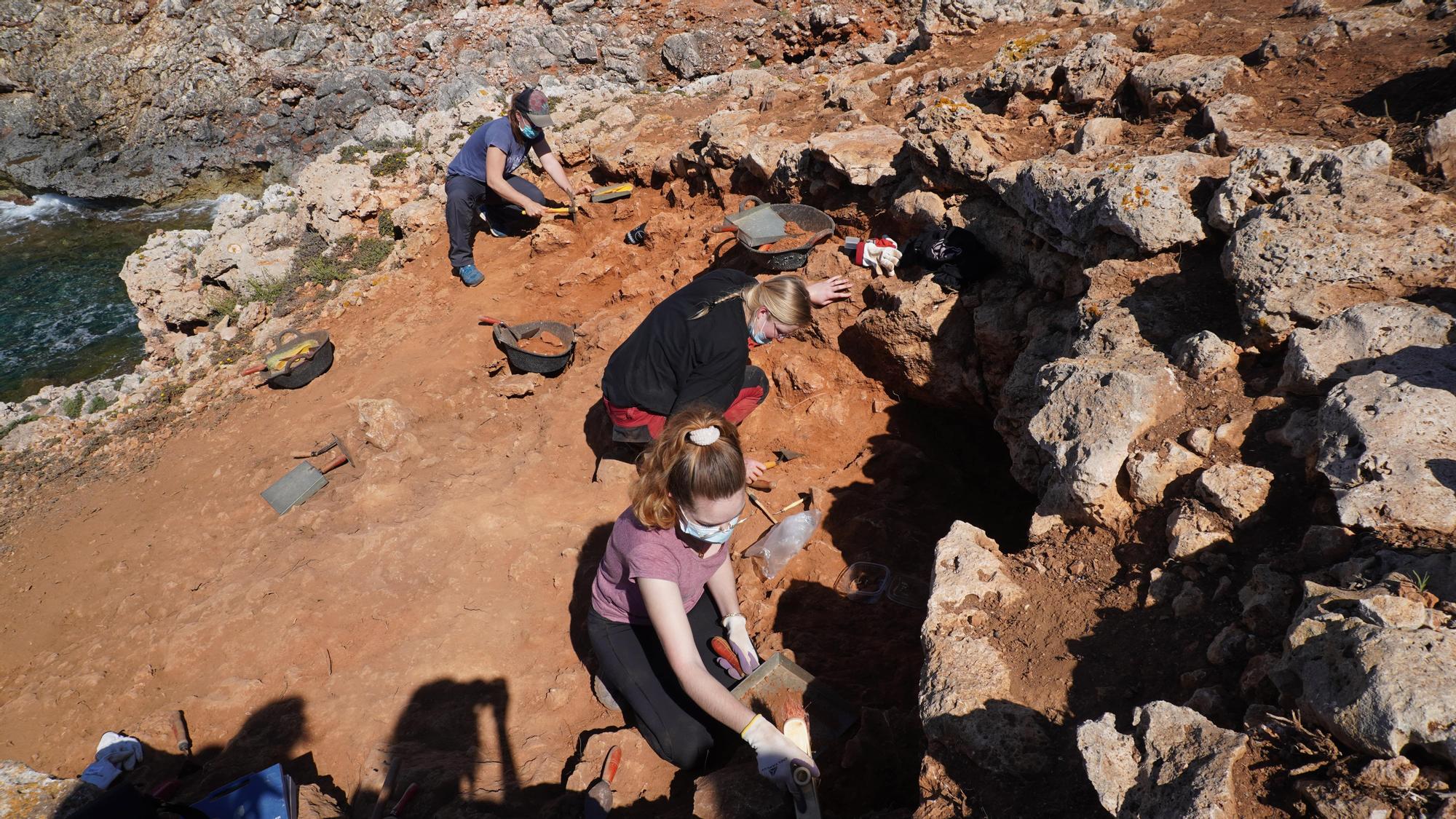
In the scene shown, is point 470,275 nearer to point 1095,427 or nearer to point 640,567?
point 640,567

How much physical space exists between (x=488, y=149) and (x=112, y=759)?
529cm

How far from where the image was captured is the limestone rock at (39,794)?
2.42 meters

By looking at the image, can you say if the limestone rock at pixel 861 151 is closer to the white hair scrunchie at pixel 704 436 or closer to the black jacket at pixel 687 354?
the black jacket at pixel 687 354

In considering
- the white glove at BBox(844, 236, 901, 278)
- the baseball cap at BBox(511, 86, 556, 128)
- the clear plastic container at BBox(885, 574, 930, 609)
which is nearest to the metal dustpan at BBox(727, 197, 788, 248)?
the white glove at BBox(844, 236, 901, 278)

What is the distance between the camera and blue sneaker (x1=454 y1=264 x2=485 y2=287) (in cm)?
695

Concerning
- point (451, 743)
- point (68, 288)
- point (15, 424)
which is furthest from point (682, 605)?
point (68, 288)

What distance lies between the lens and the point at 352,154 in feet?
30.2

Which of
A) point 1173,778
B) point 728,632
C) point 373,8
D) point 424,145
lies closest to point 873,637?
point 728,632

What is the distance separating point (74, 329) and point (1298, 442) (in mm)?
14710

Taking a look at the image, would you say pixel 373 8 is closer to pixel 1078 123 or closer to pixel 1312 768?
pixel 1078 123

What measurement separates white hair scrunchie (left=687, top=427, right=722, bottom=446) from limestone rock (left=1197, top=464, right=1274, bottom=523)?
165 cm

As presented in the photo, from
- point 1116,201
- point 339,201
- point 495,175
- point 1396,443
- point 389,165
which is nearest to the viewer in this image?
point 1396,443

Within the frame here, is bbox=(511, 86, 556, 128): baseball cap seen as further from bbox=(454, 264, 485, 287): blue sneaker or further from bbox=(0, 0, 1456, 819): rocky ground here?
bbox=(454, 264, 485, 287): blue sneaker

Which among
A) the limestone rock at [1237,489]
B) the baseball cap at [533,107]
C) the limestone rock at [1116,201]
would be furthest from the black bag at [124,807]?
the baseball cap at [533,107]
